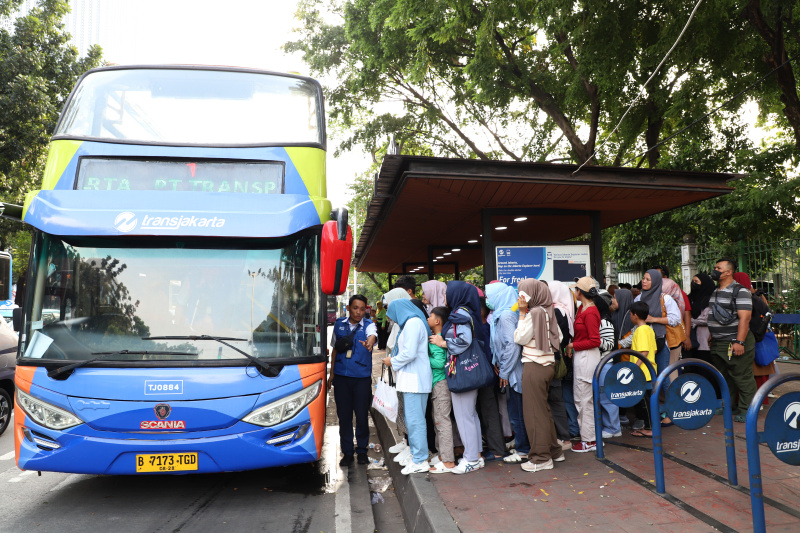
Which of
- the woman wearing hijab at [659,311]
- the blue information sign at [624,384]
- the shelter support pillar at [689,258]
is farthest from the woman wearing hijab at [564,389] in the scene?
the shelter support pillar at [689,258]

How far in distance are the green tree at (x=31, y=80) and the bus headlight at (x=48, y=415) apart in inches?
590

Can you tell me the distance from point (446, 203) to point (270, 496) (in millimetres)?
5169

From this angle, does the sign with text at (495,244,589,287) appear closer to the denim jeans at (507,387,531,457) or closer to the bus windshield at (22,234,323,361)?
the denim jeans at (507,387,531,457)

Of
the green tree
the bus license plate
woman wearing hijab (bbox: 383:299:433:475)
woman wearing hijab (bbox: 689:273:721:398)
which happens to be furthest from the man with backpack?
the green tree

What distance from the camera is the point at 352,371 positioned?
19.4 feet

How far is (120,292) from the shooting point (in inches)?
186

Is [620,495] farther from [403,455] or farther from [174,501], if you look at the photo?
[174,501]

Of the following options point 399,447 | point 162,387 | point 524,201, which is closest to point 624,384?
point 399,447

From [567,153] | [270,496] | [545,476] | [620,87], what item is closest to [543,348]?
[545,476]

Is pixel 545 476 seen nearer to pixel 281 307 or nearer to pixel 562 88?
pixel 281 307

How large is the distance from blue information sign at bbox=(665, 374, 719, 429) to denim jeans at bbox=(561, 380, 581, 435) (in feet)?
6.16

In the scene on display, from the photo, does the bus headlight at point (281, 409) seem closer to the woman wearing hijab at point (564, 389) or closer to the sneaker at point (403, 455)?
the sneaker at point (403, 455)

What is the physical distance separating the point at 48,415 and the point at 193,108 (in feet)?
9.97

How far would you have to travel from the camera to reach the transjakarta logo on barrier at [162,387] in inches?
173
